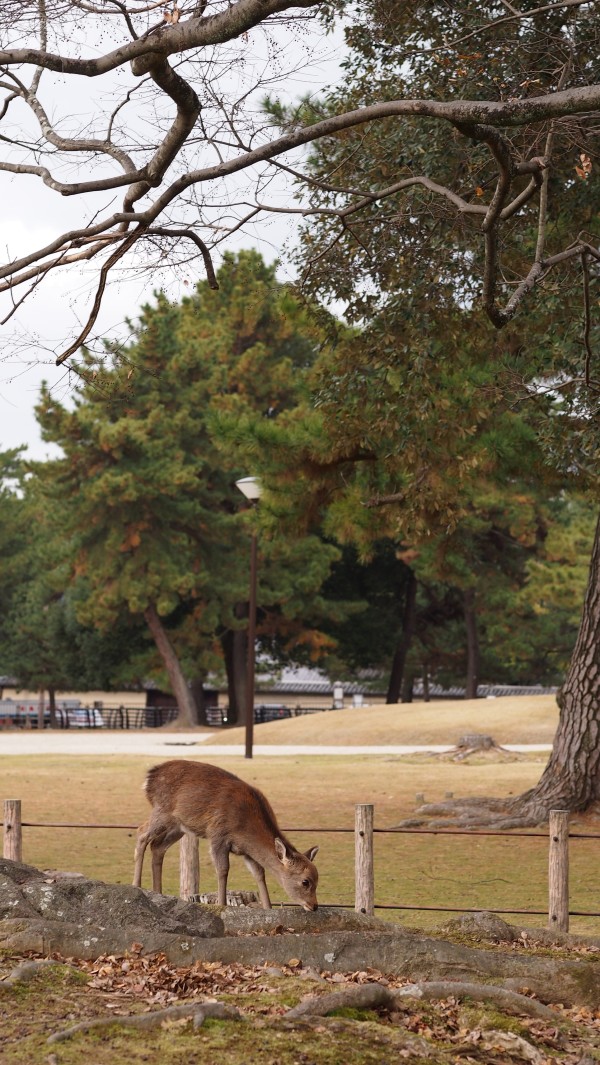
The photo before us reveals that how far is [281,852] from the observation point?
306 inches

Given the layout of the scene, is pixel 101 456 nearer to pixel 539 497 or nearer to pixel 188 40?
pixel 539 497

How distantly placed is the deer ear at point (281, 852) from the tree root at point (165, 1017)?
2224mm

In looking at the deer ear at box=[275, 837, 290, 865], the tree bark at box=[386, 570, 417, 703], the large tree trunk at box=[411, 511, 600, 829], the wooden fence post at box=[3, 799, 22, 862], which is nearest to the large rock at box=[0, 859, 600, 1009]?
the deer ear at box=[275, 837, 290, 865]

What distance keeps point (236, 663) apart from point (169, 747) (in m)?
14.1

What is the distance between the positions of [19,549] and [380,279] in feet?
133

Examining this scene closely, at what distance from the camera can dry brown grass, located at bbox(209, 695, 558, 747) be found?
106ft

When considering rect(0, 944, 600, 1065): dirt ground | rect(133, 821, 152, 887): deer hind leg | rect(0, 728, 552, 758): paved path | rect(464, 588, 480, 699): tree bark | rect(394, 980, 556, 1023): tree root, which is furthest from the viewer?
rect(464, 588, 480, 699): tree bark

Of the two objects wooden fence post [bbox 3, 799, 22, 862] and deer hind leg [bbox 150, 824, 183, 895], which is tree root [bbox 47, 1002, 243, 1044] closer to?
deer hind leg [bbox 150, 824, 183, 895]

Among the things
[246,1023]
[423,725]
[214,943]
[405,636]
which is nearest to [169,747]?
[423,725]

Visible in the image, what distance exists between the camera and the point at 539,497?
43250 millimetres

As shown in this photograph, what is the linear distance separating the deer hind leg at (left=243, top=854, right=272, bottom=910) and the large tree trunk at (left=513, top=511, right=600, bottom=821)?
7840 mm

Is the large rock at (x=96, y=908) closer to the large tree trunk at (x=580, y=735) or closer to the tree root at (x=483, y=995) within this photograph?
the tree root at (x=483, y=995)

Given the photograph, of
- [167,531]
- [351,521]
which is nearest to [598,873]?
[351,521]

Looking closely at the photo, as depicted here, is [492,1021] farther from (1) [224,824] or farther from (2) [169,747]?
(2) [169,747]
